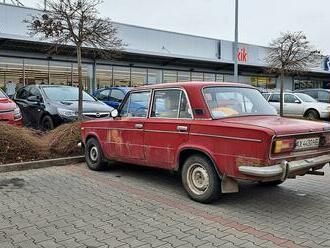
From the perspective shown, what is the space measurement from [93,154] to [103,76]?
66.3 feet

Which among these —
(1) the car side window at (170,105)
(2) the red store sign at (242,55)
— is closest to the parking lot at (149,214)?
(1) the car side window at (170,105)

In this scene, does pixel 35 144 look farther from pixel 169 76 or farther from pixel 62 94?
pixel 169 76

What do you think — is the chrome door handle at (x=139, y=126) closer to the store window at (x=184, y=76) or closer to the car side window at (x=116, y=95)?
the car side window at (x=116, y=95)

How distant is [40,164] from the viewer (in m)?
8.88

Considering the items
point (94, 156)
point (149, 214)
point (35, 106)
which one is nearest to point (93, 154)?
point (94, 156)

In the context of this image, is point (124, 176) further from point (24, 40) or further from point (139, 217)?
point (24, 40)

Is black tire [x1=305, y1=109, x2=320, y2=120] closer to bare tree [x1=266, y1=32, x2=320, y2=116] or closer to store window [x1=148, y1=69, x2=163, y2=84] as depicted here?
bare tree [x1=266, y1=32, x2=320, y2=116]

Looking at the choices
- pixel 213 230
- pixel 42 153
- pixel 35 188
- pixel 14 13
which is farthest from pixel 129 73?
pixel 213 230

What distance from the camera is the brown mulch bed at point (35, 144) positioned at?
9050mm

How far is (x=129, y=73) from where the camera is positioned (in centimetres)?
3006

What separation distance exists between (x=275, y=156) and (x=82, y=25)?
25.2 ft

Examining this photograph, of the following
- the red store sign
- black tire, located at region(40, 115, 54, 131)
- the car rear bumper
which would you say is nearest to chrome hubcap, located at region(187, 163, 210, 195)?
the car rear bumper

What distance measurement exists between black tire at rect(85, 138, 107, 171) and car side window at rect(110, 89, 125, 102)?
28.5 feet

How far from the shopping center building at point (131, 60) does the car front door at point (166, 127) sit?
1444 centimetres
